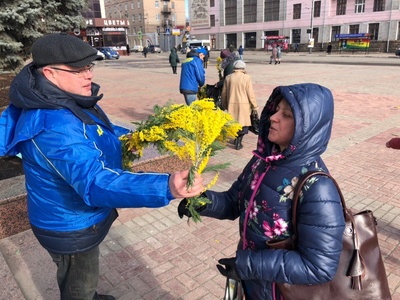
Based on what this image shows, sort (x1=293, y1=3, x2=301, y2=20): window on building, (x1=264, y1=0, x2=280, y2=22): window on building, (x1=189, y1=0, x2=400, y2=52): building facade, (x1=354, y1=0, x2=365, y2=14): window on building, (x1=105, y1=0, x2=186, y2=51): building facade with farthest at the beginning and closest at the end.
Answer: (x1=105, y1=0, x2=186, y2=51): building facade → (x1=264, y1=0, x2=280, y2=22): window on building → (x1=293, y1=3, x2=301, y2=20): window on building → (x1=354, y1=0, x2=365, y2=14): window on building → (x1=189, y1=0, x2=400, y2=52): building facade

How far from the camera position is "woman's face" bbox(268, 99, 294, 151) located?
5.22 ft

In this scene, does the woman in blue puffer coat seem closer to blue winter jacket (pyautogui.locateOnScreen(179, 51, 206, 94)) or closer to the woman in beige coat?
the woman in beige coat

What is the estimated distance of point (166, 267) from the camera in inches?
129

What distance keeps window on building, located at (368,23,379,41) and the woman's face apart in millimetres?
49371

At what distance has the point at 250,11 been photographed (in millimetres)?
56219

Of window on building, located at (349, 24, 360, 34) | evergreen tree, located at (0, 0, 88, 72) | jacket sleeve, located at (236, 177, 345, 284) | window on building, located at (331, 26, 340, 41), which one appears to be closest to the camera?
jacket sleeve, located at (236, 177, 345, 284)

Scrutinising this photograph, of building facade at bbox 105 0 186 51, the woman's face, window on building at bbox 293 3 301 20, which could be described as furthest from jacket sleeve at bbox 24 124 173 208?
building facade at bbox 105 0 186 51

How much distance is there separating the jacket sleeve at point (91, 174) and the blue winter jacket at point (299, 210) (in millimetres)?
479

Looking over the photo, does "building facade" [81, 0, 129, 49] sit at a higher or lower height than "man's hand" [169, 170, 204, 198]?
higher

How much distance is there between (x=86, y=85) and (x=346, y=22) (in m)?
50.8

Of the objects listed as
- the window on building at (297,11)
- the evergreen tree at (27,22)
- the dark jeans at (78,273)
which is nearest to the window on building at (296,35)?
the window on building at (297,11)

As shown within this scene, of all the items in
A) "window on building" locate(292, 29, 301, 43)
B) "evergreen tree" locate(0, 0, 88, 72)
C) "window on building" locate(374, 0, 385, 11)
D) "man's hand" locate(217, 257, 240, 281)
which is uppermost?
"window on building" locate(374, 0, 385, 11)

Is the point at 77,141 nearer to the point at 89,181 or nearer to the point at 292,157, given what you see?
the point at 89,181

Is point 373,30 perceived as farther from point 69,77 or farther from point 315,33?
point 69,77
